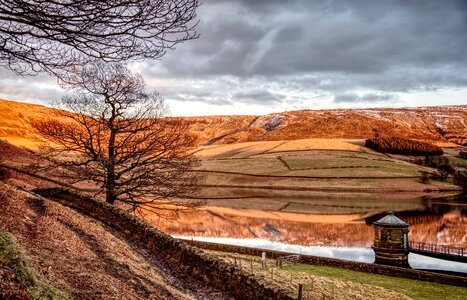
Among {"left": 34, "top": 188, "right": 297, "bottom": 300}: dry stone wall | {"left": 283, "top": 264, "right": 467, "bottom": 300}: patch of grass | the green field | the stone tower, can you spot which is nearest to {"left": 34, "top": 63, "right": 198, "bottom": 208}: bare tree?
{"left": 34, "top": 188, "right": 297, "bottom": 300}: dry stone wall

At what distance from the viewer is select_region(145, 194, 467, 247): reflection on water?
42.2m

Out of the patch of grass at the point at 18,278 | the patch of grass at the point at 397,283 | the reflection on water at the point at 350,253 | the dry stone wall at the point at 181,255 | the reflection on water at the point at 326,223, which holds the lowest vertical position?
the reflection on water at the point at 350,253

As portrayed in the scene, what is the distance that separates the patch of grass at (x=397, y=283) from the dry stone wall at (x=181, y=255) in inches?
524

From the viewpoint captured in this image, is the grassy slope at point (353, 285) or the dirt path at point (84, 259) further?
the grassy slope at point (353, 285)

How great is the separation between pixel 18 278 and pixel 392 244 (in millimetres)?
31663

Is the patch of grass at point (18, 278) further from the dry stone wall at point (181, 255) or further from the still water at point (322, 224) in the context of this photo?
the still water at point (322, 224)

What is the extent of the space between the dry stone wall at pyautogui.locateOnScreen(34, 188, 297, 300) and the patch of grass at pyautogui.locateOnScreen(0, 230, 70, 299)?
21.1 feet

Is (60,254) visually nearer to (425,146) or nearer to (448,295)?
(448,295)

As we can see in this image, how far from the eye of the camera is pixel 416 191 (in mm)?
85188

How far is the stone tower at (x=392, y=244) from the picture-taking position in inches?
1291

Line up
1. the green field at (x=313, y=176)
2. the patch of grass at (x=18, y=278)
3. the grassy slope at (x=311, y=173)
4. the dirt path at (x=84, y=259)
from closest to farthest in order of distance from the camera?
the patch of grass at (x=18, y=278) < the dirt path at (x=84, y=259) < the green field at (x=313, y=176) < the grassy slope at (x=311, y=173)

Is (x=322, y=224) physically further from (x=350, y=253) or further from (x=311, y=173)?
(x=311, y=173)

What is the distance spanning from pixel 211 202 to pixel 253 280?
184 feet

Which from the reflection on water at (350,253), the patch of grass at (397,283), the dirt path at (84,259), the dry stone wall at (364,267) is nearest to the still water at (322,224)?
the reflection on water at (350,253)
